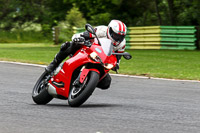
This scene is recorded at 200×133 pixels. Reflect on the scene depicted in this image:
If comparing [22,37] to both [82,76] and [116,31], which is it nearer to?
[116,31]

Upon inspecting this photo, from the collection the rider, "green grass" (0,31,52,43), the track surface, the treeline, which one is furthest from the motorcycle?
"green grass" (0,31,52,43)

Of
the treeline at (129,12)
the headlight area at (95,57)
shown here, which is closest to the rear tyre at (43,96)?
the headlight area at (95,57)

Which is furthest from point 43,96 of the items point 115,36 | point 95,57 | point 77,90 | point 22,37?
point 22,37

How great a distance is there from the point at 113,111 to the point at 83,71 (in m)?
0.76

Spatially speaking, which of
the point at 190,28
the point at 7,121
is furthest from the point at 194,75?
the point at 190,28

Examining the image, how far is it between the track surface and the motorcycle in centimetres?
24

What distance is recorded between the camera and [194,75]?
1384 cm

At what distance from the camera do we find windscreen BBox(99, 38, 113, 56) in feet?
24.2

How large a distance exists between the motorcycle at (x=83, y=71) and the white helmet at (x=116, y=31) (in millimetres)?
198

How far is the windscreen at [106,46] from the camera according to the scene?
7371 millimetres

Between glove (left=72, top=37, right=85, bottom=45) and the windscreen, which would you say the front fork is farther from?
glove (left=72, top=37, right=85, bottom=45)

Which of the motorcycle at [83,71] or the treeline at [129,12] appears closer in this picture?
the motorcycle at [83,71]

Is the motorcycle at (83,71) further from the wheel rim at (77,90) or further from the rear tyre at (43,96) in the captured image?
the rear tyre at (43,96)

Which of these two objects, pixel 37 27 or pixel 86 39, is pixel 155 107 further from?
pixel 37 27
